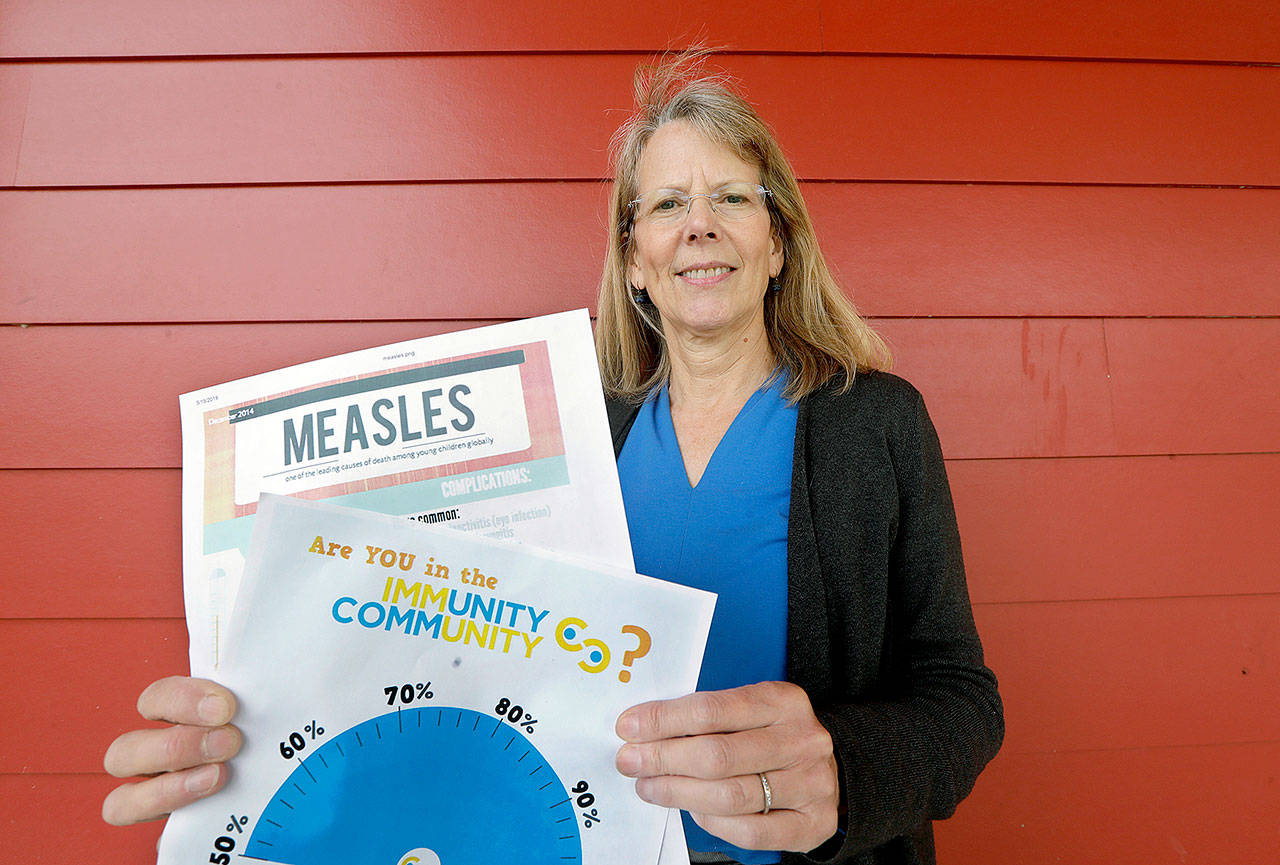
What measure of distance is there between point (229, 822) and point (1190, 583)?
143 cm

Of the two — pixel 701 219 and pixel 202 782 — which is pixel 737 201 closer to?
pixel 701 219

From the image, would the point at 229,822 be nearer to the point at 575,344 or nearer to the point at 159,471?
the point at 575,344

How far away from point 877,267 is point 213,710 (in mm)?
1134

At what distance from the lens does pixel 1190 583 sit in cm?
116

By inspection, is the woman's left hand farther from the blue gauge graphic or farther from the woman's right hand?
the woman's right hand

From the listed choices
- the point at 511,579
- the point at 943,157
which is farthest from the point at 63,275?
the point at 943,157

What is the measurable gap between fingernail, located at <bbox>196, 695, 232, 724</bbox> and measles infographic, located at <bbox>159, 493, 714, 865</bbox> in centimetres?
2

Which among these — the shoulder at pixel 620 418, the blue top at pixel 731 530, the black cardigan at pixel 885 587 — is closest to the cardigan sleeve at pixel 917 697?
the black cardigan at pixel 885 587

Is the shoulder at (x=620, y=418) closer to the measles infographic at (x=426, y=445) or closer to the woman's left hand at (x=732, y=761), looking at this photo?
the measles infographic at (x=426, y=445)

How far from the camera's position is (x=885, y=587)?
0.81 meters

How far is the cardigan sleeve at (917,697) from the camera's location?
0.61m

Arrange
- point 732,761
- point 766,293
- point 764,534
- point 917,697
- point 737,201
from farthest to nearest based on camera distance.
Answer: point 766,293
point 737,201
point 764,534
point 917,697
point 732,761

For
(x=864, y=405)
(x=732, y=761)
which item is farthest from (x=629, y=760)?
(x=864, y=405)

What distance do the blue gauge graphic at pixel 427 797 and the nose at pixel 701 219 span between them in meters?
0.67
